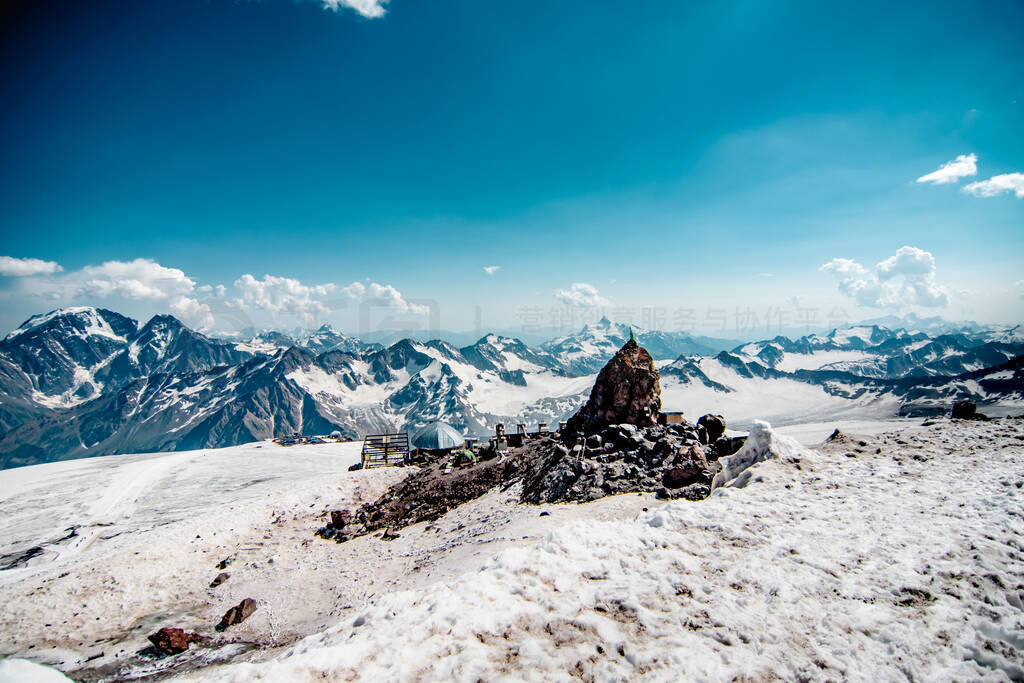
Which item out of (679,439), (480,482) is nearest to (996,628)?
(679,439)

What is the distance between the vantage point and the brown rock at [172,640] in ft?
44.6

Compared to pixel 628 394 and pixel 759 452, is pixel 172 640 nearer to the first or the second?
pixel 759 452

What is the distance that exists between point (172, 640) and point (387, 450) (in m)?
26.3

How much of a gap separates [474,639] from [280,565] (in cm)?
1672

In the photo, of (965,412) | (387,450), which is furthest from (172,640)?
(965,412)

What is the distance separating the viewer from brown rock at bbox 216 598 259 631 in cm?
1520

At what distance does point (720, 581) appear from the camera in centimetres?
921

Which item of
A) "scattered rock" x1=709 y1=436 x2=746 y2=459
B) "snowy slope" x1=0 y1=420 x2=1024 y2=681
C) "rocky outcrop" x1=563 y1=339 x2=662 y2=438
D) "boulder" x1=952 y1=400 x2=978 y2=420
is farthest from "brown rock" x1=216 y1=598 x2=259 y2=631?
"boulder" x1=952 y1=400 x2=978 y2=420

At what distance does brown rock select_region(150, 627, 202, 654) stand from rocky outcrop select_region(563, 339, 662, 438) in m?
20.3

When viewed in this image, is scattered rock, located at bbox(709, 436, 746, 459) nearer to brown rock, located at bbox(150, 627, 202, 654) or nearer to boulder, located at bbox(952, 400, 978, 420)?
boulder, located at bbox(952, 400, 978, 420)

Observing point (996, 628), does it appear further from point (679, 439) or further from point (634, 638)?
point (679, 439)

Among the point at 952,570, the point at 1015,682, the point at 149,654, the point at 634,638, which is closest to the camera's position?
the point at 1015,682

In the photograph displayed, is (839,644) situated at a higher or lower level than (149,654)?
higher

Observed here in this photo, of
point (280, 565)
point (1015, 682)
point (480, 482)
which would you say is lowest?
point (280, 565)
